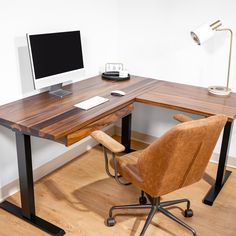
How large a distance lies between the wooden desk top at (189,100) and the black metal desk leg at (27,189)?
932mm

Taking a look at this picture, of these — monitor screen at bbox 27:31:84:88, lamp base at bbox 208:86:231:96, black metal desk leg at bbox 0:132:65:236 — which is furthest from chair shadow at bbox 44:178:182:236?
lamp base at bbox 208:86:231:96

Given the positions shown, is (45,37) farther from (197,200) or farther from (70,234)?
(197,200)

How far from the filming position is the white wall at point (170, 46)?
9.36 ft

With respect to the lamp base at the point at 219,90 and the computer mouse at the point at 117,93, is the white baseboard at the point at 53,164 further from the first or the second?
the lamp base at the point at 219,90

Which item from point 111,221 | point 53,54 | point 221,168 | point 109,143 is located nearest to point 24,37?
point 53,54

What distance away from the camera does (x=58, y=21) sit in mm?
2664

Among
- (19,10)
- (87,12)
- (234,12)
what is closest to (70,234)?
(19,10)

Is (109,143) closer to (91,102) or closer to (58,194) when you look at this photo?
(91,102)

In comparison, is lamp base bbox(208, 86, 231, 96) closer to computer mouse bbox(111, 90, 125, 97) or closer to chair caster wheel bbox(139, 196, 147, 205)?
computer mouse bbox(111, 90, 125, 97)

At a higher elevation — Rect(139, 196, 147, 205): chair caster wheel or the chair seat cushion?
the chair seat cushion

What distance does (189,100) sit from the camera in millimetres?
2604

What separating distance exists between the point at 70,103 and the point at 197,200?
1.21m

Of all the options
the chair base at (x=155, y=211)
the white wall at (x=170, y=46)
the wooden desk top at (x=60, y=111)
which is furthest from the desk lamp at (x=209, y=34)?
the chair base at (x=155, y=211)

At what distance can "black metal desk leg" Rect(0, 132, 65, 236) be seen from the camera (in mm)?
2133
